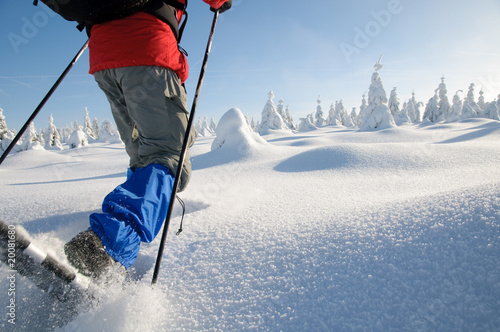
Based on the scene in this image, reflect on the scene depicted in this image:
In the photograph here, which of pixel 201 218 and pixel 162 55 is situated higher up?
pixel 162 55

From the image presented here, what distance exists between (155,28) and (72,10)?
1.32 feet

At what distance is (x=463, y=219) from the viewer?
0.76 metres

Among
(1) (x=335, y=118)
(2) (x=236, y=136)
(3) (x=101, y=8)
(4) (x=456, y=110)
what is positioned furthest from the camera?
(1) (x=335, y=118)

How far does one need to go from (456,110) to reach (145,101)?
39977 millimetres

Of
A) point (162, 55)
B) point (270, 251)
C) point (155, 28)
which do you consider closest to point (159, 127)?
point (162, 55)

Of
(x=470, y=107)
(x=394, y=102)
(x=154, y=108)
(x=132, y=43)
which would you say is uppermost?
(x=394, y=102)

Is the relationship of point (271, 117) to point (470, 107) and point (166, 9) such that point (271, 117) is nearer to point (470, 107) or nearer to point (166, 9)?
point (470, 107)

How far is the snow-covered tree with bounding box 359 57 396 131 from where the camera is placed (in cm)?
1851

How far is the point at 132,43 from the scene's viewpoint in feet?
3.53

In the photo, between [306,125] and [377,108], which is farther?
[306,125]

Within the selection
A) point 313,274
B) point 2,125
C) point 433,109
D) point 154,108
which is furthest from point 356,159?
point 433,109

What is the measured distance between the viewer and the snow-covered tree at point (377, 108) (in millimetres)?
18514

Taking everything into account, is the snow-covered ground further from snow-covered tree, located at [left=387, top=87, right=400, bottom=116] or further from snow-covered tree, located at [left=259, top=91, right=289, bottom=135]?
snow-covered tree, located at [left=387, top=87, right=400, bottom=116]

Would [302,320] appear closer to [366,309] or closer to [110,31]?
[366,309]
